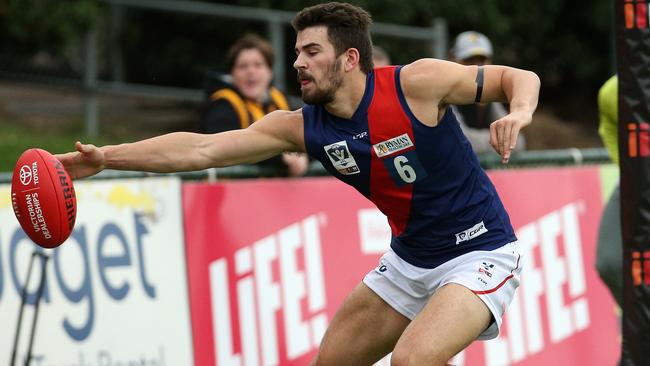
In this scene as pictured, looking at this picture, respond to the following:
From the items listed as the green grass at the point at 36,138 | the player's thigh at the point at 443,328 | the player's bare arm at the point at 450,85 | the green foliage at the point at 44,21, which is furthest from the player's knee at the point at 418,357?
the green foliage at the point at 44,21

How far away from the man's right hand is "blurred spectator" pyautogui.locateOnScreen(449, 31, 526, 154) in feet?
12.8

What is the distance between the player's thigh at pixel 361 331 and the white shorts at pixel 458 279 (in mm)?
54

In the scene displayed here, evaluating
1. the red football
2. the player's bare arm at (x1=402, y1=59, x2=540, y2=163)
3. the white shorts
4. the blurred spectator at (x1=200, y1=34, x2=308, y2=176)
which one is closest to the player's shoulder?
the player's bare arm at (x1=402, y1=59, x2=540, y2=163)

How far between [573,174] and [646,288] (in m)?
3.77

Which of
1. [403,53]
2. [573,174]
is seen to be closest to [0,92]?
[403,53]

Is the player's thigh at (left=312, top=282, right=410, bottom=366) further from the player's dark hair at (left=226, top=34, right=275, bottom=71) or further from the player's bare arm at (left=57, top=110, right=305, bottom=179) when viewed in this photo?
the player's dark hair at (left=226, top=34, right=275, bottom=71)

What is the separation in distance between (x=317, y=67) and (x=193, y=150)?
74 cm

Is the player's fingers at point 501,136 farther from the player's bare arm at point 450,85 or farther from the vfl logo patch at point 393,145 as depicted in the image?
the vfl logo patch at point 393,145

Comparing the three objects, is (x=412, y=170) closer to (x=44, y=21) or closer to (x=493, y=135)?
(x=493, y=135)

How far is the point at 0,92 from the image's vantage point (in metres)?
16.8

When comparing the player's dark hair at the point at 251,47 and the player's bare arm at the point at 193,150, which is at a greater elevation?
the player's dark hair at the point at 251,47

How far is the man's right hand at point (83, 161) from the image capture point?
20.4 feet

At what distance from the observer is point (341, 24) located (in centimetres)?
651

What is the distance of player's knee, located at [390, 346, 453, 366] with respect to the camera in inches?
237
